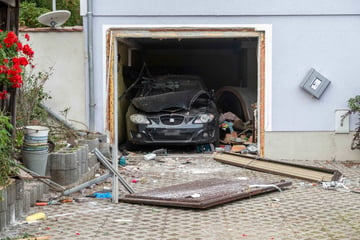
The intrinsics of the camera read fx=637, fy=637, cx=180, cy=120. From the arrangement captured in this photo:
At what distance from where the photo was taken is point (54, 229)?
7.30 meters

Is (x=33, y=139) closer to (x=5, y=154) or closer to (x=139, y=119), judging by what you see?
(x=5, y=154)

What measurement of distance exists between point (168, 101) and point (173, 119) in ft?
2.05

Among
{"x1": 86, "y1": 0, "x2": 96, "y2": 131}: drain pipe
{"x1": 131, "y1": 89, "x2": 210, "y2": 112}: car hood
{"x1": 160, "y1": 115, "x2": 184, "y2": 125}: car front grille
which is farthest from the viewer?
{"x1": 131, "y1": 89, "x2": 210, "y2": 112}: car hood

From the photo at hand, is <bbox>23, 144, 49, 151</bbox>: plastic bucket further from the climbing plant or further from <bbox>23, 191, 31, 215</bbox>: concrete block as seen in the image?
the climbing plant

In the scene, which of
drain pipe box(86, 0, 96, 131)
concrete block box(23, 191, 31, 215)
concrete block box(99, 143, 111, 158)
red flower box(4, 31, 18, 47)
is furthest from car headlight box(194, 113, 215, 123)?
red flower box(4, 31, 18, 47)

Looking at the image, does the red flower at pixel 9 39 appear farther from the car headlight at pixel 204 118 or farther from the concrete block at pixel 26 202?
the car headlight at pixel 204 118

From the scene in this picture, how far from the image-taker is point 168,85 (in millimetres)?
16328

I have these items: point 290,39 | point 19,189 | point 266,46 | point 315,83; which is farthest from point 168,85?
point 19,189

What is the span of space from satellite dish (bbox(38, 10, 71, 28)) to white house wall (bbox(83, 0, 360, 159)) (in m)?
0.62

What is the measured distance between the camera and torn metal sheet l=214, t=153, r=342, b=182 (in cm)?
1064

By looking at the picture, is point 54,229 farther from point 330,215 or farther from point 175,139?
point 175,139

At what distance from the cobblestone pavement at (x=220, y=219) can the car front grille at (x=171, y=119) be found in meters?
4.10

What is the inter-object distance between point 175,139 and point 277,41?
3110 millimetres

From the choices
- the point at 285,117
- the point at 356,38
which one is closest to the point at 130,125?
the point at 285,117
